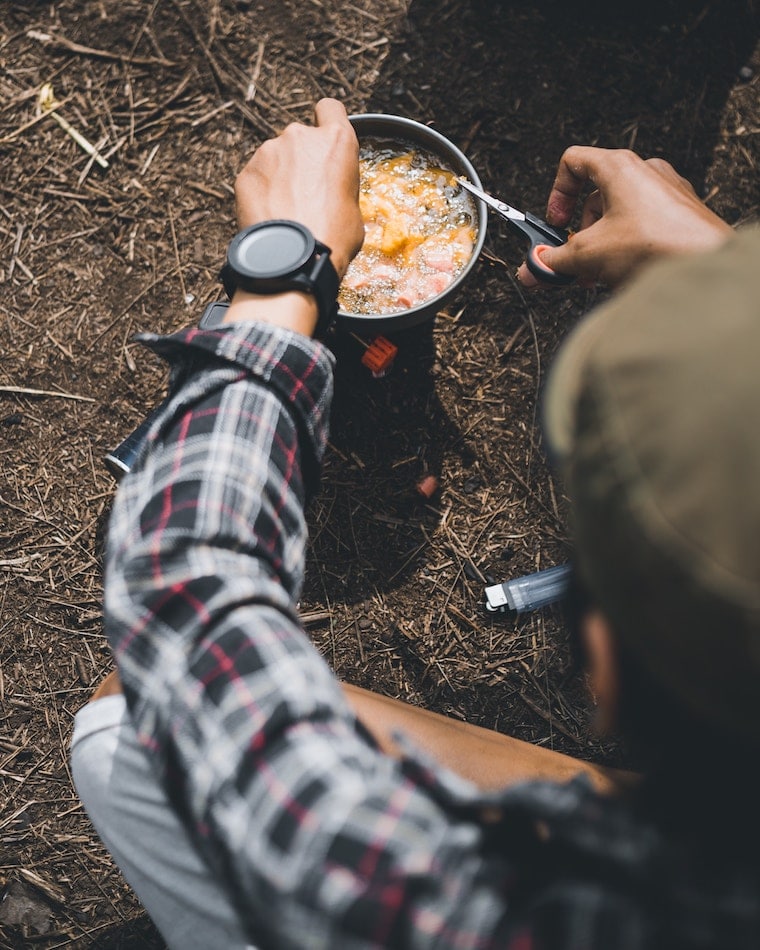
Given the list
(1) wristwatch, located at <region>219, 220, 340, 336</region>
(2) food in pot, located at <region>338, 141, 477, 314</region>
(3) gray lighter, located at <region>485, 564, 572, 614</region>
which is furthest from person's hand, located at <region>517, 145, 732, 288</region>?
(3) gray lighter, located at <region>485, 564, 572, 614</region>

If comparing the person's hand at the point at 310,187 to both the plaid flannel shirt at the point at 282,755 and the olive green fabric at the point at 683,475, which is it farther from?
the olive green fabric at the point at 683,475

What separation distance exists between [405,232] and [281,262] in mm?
650

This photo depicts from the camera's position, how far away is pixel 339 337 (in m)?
1.96

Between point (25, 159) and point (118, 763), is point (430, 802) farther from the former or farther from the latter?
point (25, 159)

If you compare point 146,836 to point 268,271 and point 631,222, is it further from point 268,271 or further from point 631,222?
point 631,222

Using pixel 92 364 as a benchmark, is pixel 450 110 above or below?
above

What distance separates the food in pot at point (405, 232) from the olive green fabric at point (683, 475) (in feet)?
3.75

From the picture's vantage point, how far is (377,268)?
1765mm

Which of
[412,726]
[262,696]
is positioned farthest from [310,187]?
[412,726]

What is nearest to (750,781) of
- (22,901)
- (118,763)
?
(118,763)

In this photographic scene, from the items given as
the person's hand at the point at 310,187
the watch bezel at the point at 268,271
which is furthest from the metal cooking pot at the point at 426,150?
the watch bezel at the point at 268,271

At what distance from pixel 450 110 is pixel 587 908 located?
2.08 meters

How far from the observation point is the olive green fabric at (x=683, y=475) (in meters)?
0.56

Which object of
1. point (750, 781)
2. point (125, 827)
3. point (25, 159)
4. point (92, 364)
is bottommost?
point (125, 827)
